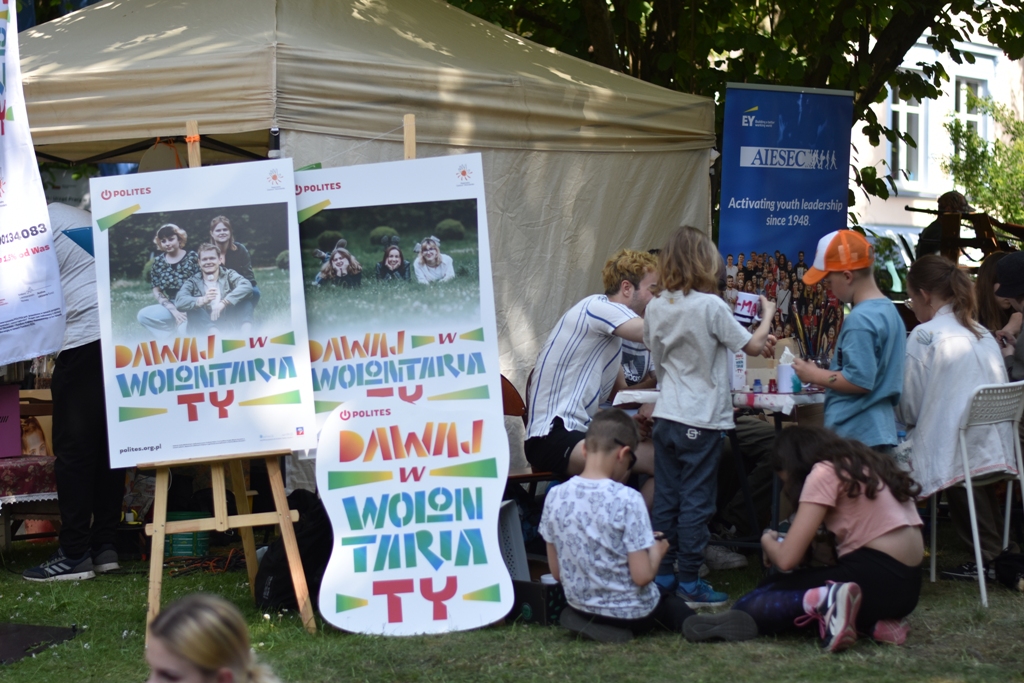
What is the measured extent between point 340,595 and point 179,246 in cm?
143

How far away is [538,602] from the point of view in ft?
13.6

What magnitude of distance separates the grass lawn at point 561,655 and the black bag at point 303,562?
0.24 feet

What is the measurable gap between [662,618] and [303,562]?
1.45 m

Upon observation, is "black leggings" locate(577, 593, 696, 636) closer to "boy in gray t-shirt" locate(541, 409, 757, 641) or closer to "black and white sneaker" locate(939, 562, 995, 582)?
"boy in gray t-shirt" locate(541, 409, 757, 641)

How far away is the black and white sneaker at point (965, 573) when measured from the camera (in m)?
4.80

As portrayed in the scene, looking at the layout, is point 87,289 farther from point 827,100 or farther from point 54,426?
point 827,100

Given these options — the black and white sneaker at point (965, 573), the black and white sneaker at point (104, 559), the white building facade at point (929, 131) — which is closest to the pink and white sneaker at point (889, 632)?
the black and white sneaker at point (965, 573)

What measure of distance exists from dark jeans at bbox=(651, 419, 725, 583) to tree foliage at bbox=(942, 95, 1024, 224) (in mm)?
12903

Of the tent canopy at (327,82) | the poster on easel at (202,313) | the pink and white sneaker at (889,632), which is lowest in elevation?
the pink and white sneaker at (889,632)

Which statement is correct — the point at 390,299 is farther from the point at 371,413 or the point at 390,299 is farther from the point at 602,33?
the point at 602,33

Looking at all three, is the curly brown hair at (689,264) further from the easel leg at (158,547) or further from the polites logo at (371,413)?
the easel leg at (158,547)

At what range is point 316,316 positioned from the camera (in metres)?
4.38

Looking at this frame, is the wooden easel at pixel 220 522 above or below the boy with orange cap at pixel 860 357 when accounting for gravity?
below

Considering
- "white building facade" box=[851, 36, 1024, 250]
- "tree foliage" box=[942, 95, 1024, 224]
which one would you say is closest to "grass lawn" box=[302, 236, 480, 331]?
"tree foliage" box=[942, 95, 1024, 224]
